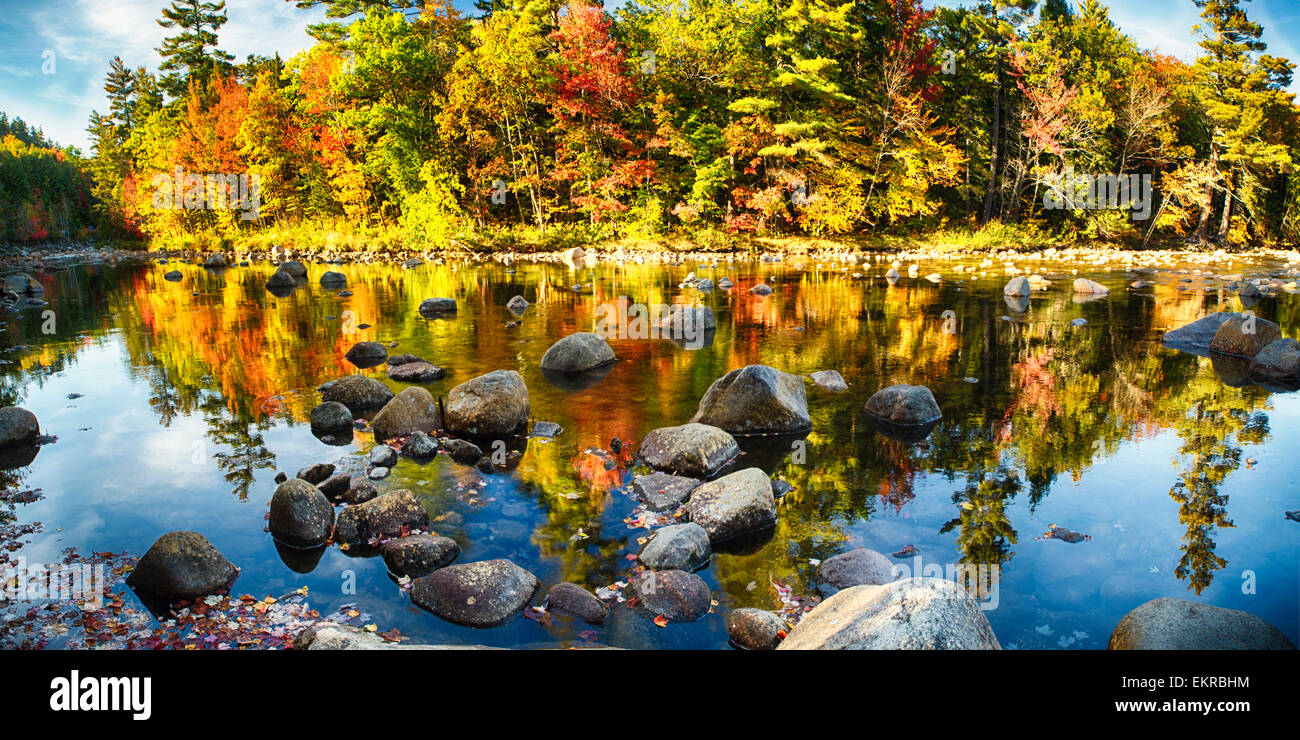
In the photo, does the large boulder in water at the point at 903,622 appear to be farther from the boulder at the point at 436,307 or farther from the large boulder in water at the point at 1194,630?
the boulder at the point at 436,307

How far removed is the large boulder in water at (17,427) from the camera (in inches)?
332

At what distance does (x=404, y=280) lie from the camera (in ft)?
88.8

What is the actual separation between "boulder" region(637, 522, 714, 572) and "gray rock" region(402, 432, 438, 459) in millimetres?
3219

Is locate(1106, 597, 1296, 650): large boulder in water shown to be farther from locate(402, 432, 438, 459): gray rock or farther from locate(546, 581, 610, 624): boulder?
locate(402, 432, 438, 459): gray rock

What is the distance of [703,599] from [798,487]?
2385mm

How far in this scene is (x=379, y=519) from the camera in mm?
5898

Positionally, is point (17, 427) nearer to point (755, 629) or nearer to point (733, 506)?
point (733, 506)

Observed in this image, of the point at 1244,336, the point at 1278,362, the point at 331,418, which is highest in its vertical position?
the point at 1244,336

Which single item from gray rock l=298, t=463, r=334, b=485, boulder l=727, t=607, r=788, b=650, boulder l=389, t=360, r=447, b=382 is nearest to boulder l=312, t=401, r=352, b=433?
gray rock l=298, t=463, r=334, b=485

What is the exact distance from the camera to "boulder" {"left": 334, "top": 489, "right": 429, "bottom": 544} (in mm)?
5855

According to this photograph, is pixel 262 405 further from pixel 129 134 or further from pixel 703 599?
pixel 129 134

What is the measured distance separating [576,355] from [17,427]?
694 cm

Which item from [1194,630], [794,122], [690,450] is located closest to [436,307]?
[690,450]

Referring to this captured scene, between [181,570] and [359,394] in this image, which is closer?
[181,570]
